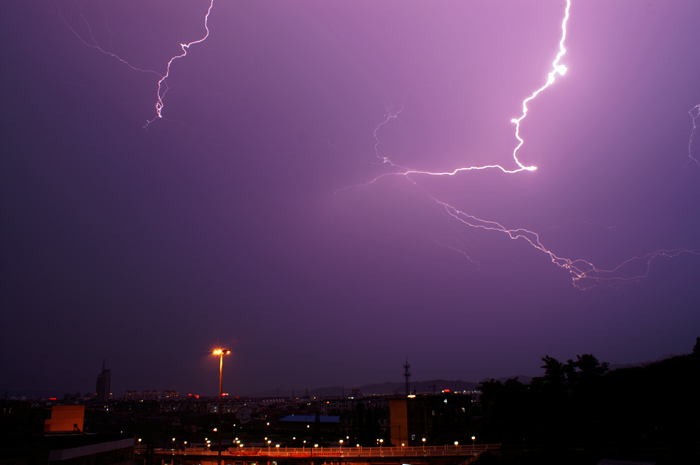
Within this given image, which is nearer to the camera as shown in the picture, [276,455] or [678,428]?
[678,428]

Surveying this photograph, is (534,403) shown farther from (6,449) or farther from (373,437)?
(6,449)

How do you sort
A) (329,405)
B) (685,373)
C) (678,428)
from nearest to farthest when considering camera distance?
(678,428) → (685,373) → (329,405)

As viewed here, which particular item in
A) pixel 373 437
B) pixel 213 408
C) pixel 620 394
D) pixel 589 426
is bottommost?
pixel 213 408

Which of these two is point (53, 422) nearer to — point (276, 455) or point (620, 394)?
point (276, 455)

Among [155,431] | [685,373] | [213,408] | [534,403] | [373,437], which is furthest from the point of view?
[213,408]

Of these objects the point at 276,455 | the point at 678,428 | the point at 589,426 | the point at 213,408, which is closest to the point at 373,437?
the point at 276,455

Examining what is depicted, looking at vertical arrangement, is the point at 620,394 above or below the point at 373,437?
above
